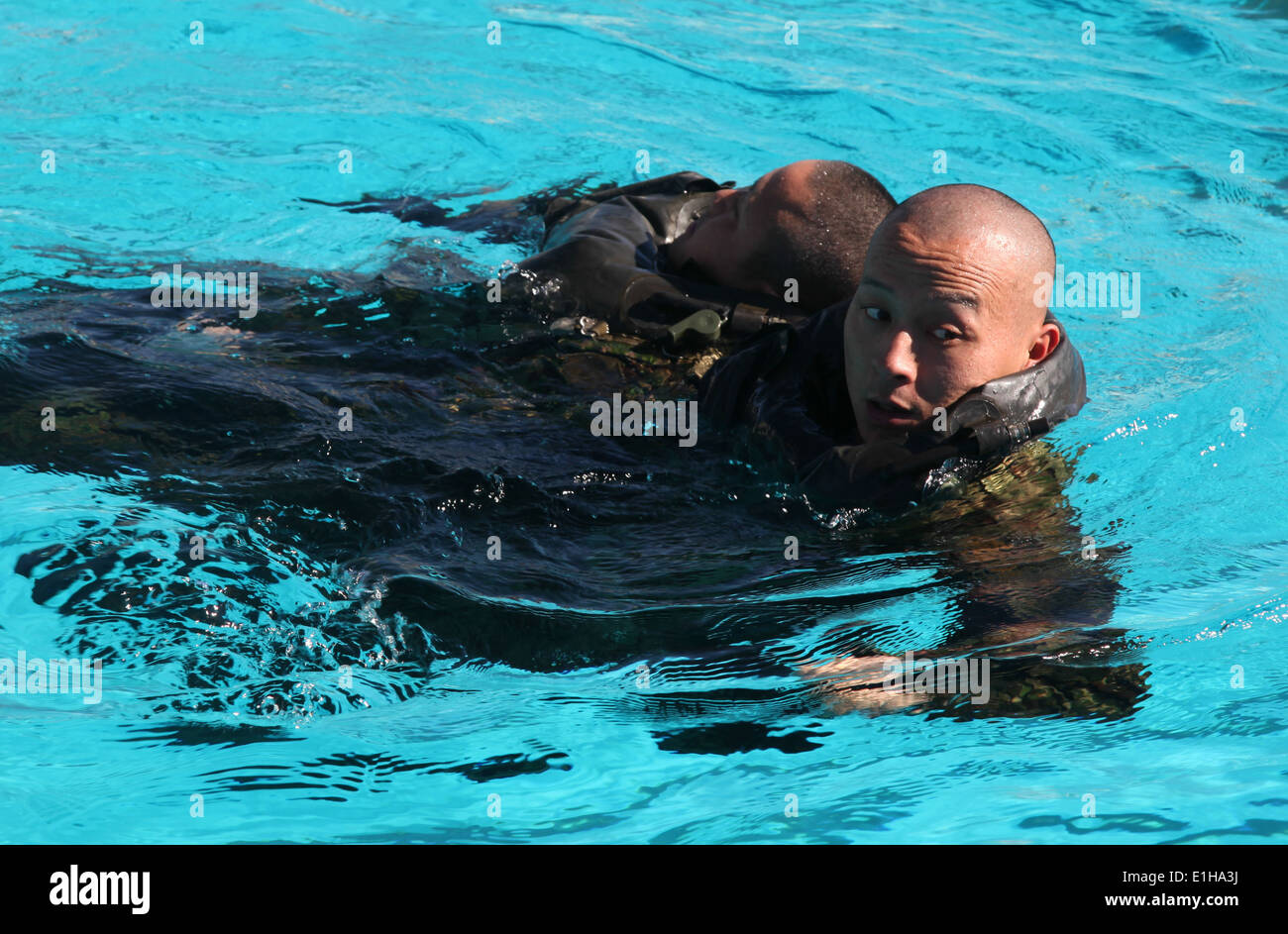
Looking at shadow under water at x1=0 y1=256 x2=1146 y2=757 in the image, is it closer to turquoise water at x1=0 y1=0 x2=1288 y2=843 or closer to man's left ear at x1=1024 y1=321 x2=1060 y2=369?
turquoise water at x1=0 y1=0 x2=1288 y2=843

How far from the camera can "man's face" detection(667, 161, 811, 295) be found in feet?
15.7

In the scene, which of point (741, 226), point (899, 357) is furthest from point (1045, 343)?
point (741, 226)

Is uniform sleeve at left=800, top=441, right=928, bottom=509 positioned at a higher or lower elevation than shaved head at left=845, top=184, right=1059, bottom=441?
lower


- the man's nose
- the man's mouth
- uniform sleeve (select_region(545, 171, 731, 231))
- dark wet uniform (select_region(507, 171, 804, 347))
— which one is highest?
uniform sleeve (select_region(545, 171, 731, 231))

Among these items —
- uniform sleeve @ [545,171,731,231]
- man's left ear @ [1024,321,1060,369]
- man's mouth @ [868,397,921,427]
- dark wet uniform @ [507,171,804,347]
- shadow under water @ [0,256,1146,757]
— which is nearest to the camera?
shadow under water @ [0,256,1146,757]

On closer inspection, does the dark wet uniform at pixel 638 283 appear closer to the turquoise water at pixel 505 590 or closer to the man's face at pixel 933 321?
the turquoise water at pixel 505 590

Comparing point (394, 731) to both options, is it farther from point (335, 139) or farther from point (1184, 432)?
point (335, 139)

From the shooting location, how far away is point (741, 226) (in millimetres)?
4922

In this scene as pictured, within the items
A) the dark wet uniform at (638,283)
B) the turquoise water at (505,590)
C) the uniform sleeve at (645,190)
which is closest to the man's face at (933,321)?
the turquoise water at (505,590)

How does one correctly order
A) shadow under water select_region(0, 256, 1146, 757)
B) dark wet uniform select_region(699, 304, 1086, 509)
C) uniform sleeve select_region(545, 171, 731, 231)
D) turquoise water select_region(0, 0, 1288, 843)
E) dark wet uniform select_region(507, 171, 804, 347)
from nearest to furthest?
turquoise water select_region(0, 0, 1288, 843), shadow under water select_region(0, 256, 1146, 757), dark wet uniform select_region(699, 304, 1086, 509), dark wet uniform select_region(507, 171, 804, 347), uniform sleeve select_region(545, 171, 731, 231)

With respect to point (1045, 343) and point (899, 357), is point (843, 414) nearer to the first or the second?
point (899, 357)

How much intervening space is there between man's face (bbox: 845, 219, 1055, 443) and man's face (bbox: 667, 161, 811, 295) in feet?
3.20

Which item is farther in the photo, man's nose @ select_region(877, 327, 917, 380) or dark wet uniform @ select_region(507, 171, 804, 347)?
dark wet uniform @ select_region(507, 171, 804, 347)

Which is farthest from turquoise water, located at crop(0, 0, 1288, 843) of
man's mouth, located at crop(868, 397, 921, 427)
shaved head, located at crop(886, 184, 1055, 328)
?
shaved head, located at crop(886, 184, 1055, 328)
